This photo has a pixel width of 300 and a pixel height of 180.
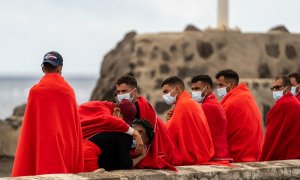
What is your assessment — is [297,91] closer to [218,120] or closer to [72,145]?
[218,120]

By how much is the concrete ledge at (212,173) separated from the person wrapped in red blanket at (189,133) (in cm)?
75

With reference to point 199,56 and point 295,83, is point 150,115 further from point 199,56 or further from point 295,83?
point 199,56

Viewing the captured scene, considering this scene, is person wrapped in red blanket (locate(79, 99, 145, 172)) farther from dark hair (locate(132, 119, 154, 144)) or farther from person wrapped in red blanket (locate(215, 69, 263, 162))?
person wrapped in red blanket (locate(215, 69, 263, 162))

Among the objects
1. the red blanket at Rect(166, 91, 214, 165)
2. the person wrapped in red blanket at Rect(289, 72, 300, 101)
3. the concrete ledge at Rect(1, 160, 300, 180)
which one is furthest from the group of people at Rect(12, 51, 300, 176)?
the person wrapped in red blanket at Rect(289, 72, 300, 101)

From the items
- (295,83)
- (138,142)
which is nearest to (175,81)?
(138,142)

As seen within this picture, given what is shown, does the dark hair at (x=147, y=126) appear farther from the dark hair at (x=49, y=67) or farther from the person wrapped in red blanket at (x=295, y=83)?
the person wrapped in red blanket at (x=295, y=83)

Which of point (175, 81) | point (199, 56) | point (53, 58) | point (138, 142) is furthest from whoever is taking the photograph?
point (199, 56)

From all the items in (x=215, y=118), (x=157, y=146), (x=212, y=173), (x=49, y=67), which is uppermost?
(x=49, y=67)

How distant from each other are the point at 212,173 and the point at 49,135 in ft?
5.13

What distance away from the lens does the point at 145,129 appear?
1064 centimetres

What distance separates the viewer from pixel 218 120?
1237 centimetres

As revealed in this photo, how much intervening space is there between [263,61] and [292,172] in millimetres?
19847

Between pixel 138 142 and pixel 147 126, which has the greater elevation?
pixel 147 126

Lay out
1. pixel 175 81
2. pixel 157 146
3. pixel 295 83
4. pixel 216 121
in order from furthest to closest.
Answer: pixel 295 83 → pixel 216 121 → pixel 175 81 → pixel 157 146
